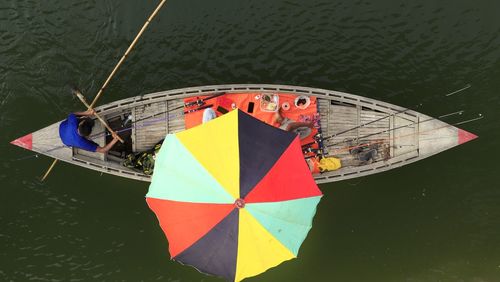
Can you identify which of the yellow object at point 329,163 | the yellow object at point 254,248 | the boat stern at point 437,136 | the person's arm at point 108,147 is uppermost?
the boat stern at point 437,136

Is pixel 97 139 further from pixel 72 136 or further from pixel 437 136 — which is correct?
pixel 437 136

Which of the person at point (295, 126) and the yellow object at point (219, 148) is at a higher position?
the person at point (295, 126)

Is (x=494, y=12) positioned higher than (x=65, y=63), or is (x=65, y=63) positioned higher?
(x=494, y=12)

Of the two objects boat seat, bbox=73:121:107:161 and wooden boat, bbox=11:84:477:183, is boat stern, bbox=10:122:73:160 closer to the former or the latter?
wooden boat, bbox=11:84:477:183

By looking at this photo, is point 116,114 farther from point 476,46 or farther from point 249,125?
point 476,46

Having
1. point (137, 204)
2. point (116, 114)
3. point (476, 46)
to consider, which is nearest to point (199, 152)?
point (116, 114)

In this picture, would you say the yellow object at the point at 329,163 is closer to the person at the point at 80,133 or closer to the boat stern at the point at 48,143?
the person at the point at 80,133

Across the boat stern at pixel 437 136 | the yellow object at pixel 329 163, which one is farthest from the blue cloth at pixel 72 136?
the boat stern at pixel 437 136
